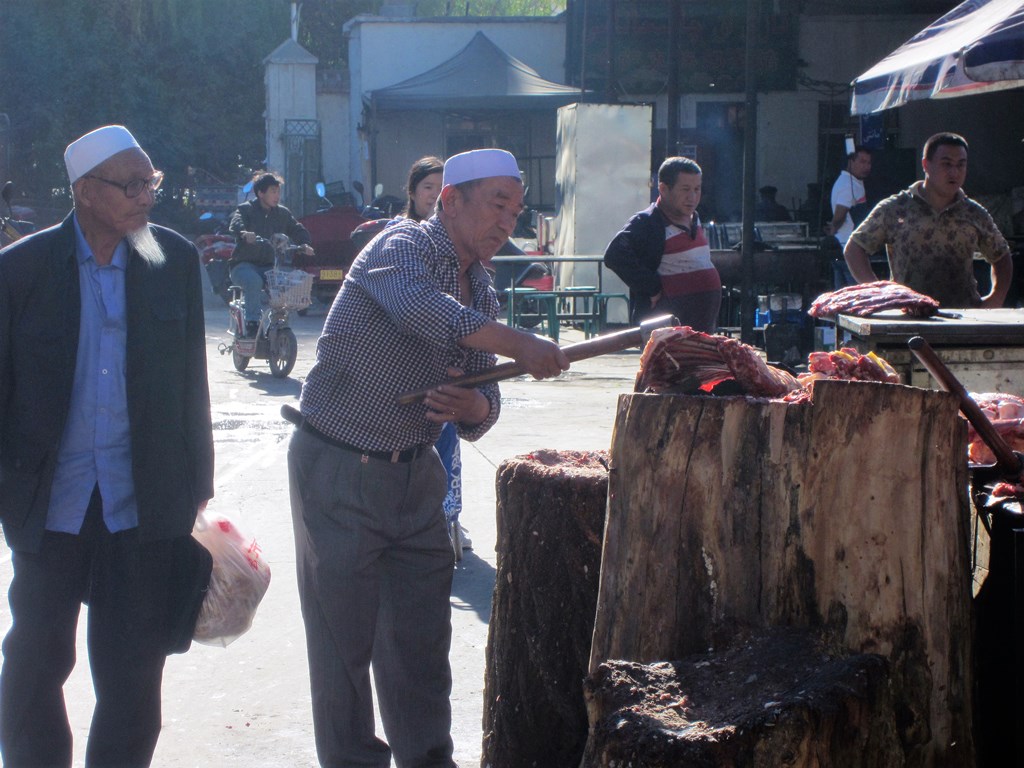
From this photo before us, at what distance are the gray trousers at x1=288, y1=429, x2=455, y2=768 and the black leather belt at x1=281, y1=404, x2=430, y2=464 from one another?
1 centimetres

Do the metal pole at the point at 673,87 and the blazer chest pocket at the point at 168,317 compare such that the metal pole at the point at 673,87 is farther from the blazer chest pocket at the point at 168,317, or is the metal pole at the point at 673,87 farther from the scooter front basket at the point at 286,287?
the blazer chest pocket at the point at 168,317

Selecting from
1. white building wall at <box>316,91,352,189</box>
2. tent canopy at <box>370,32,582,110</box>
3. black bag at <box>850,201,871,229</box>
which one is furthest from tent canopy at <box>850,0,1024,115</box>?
white building wall at <box>316,91,352,189</box>

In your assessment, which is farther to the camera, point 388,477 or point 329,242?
point 329,242

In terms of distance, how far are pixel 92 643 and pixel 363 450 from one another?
36.1 inches

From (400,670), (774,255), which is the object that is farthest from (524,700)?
(774,255)

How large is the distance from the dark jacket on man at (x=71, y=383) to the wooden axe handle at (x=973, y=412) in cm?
198

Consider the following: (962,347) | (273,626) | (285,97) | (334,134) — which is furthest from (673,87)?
(334,134)

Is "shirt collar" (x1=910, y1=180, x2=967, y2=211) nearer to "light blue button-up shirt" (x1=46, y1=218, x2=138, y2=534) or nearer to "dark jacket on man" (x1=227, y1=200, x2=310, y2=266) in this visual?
"light blue button-up shirt" (x1=46, y1=218, x2=138, y2=534)

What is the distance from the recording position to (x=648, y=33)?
22.6 meters

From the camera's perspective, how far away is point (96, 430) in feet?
11.6

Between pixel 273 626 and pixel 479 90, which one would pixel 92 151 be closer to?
pixel 273 626

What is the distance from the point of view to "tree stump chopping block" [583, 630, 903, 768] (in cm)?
272

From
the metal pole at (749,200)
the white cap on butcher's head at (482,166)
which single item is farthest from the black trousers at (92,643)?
the metal pole at (749,200)

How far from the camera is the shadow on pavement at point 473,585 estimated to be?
5.86 m
